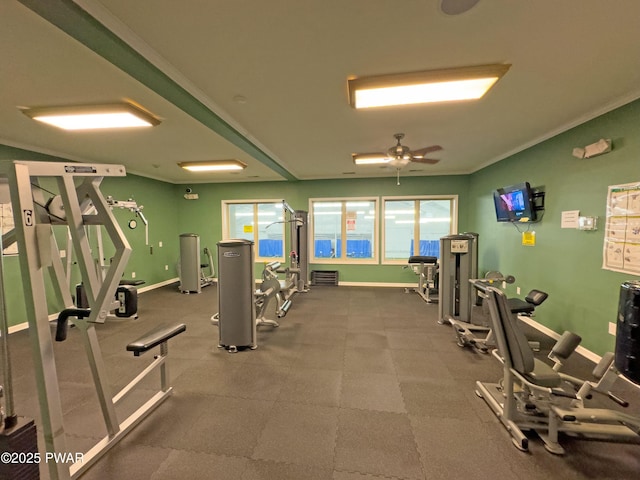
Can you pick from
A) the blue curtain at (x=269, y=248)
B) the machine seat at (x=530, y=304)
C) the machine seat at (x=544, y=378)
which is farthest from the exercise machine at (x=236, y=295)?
the blue curtain at (x=269, y=248)

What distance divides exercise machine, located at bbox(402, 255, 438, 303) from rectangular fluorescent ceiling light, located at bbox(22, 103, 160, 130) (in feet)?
16.2

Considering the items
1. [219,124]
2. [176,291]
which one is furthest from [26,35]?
[176,291]

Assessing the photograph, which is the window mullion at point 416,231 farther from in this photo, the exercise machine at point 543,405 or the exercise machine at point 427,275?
the exercise machine at point 543,405

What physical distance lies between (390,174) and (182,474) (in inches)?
229

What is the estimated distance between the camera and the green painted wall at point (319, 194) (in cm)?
601

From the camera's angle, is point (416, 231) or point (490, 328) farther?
point (416, 231)

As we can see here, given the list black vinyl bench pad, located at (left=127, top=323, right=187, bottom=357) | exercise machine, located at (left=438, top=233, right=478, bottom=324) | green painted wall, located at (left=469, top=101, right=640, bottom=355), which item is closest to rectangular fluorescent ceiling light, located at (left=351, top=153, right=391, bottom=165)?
exercise machine, located at (left=438, top=233, right=478, bottom=324)

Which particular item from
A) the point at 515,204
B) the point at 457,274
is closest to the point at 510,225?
the point at 515,204

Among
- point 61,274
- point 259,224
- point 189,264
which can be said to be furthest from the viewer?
point 259,224

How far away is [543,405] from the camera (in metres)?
1.89

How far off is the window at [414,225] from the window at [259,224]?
2.69 metres

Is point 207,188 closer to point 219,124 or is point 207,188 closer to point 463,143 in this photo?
point 219,124

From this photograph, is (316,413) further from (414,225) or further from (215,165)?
(414,225)

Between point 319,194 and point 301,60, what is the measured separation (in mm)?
4581
